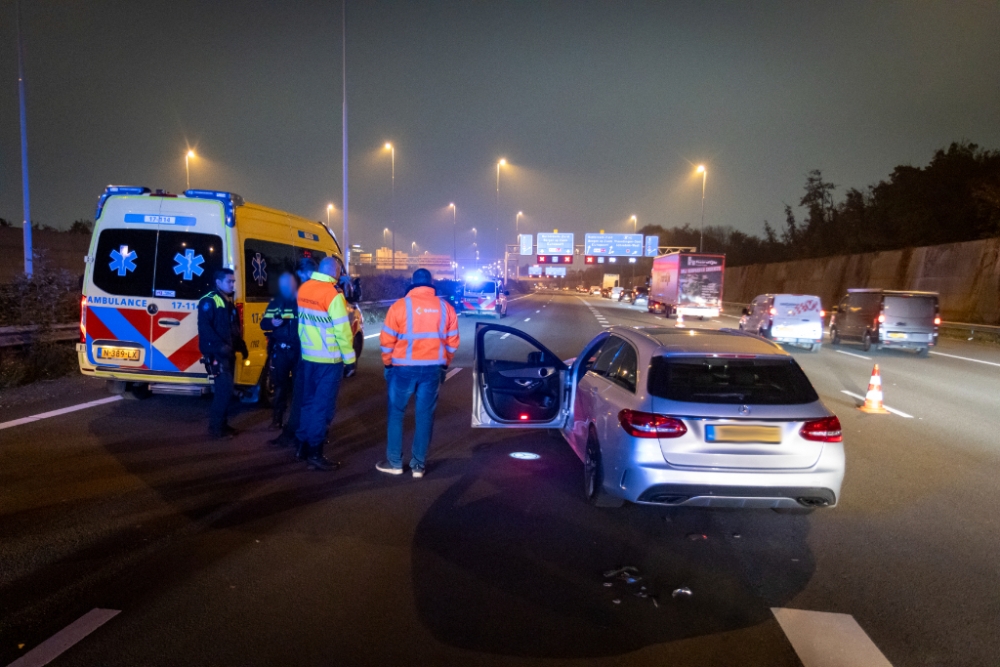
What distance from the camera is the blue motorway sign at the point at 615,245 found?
58.7 meters

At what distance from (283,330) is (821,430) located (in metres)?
5.43

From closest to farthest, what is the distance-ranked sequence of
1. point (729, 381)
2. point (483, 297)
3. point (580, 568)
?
point (580, 568)
point (729, 381)
point (483, 297)

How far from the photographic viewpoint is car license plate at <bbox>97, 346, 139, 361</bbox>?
838 cm

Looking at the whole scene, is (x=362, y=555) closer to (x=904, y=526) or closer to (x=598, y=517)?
(x=598, y=517)

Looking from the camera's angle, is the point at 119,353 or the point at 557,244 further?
the point at 557,244

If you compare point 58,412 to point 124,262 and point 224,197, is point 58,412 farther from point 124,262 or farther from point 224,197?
point 224,197

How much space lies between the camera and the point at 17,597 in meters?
3.85

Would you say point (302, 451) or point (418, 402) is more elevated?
point (418, 402)

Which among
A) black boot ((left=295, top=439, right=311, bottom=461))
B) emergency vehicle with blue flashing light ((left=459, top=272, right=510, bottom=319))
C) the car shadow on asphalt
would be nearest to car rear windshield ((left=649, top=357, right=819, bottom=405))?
the car shadow on asphalt

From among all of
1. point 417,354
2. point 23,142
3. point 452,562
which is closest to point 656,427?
point 452,562

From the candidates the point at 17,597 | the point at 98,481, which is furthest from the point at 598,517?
the point at 98,481

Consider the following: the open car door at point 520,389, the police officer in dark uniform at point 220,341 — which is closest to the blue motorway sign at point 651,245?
the open car door at point 520,389

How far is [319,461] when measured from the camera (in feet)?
21.5

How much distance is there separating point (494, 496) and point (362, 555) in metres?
1.58
